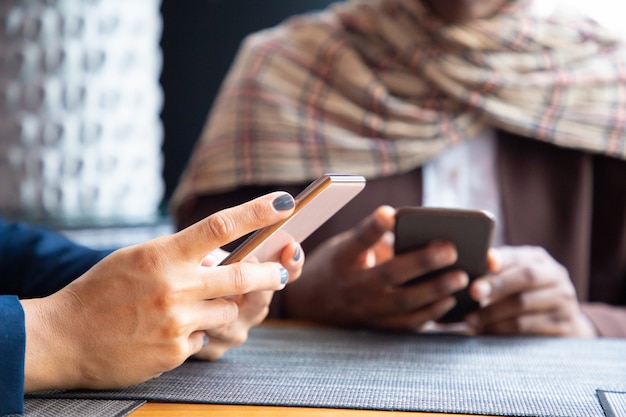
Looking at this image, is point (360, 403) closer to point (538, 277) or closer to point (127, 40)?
point (538, 277)

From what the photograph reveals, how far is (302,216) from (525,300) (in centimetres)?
55

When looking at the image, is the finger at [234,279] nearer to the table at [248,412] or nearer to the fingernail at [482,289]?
the table at [248,412]

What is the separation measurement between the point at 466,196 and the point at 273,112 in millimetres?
473

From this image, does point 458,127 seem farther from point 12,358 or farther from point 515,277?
point 12,358

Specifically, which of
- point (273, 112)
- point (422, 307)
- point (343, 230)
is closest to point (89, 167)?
point (273, 112)

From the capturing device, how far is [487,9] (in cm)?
162

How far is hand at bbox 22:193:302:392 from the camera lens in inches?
29.0

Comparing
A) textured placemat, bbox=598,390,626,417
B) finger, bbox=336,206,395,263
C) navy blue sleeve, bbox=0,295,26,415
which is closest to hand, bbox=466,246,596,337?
finger, bbox=336,206,395,263

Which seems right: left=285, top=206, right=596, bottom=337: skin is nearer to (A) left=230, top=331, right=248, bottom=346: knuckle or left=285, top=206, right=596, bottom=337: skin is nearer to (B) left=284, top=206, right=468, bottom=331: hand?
(B) left=284, top=206, right=468, bottom=331: hand

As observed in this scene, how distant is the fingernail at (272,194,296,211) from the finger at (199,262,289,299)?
71 millimetres

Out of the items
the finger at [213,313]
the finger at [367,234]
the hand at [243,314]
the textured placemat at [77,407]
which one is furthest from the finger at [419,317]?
the textured placemat at [77,407]

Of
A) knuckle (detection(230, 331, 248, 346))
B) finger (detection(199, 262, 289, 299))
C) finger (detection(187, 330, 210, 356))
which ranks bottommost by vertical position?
knuckle (detection(230, 331, 248, 346))

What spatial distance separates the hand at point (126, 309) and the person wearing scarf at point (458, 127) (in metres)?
0.79

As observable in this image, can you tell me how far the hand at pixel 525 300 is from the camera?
3.98 ft
